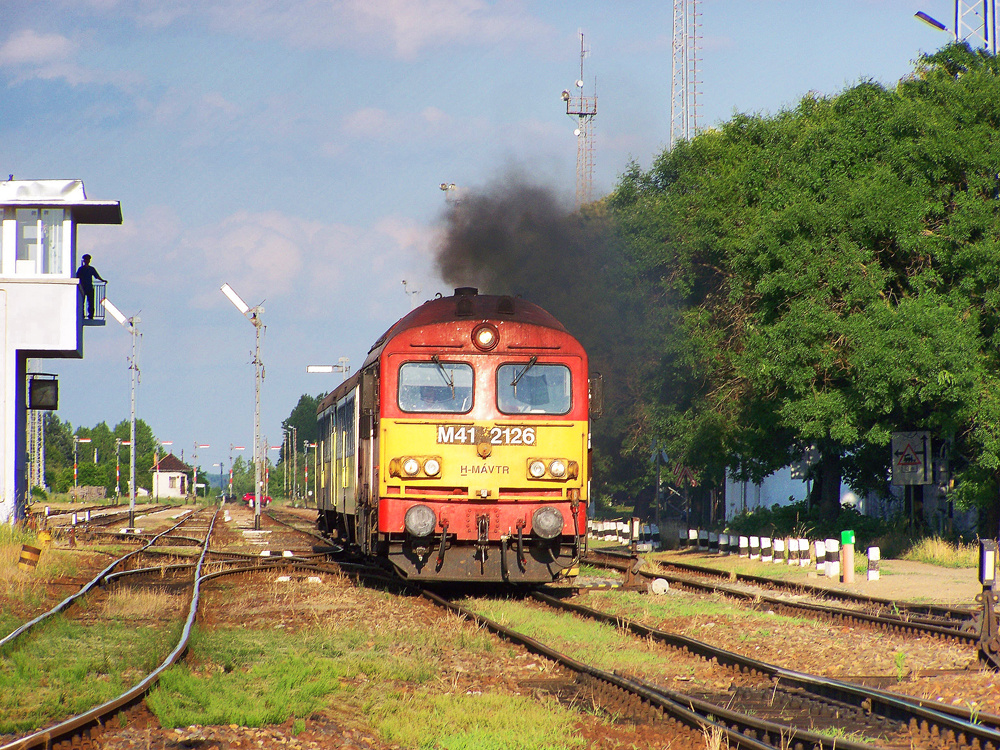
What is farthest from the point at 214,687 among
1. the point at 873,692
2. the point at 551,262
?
the point at 551,262

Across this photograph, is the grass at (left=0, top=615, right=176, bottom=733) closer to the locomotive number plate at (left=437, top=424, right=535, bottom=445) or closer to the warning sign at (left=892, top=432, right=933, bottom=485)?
the locomotive number plate at (left=437, top=424, right=535, bottom=445)

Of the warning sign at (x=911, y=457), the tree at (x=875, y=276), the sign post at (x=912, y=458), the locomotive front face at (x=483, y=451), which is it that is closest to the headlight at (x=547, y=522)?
the locomotive front face at (x=483, y=451)

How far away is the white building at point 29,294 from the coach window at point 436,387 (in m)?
15.2

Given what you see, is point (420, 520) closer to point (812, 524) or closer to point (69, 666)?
point (69, 666)

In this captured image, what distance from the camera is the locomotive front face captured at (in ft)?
43.7

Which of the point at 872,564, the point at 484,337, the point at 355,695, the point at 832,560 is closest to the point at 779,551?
the point at 832,560

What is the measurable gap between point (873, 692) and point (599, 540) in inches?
1009

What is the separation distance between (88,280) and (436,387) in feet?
56.8

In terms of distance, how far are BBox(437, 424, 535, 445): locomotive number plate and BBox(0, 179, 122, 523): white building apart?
15.6 meters

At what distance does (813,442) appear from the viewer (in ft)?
85.3

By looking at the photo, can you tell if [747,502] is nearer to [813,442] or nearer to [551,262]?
[813,442]

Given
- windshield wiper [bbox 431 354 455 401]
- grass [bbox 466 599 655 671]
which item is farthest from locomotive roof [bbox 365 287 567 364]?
grass [bbox 466 599 655 671]

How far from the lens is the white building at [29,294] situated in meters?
25.3

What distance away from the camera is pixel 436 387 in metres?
13.8
